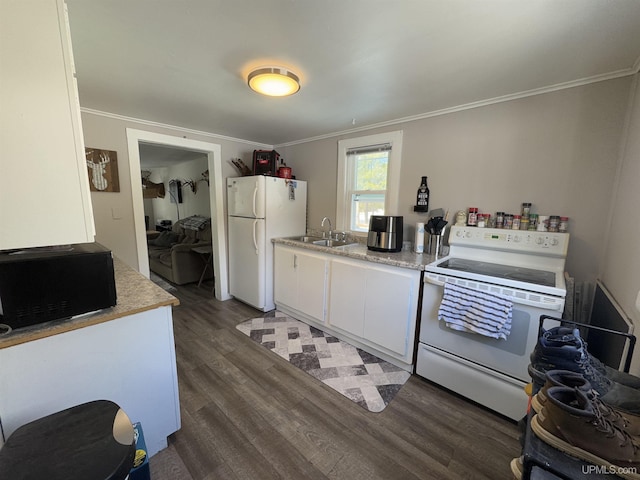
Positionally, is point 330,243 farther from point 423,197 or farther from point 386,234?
point 423,197

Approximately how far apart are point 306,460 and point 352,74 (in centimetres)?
230

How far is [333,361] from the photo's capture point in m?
2.23

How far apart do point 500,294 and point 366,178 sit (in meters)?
1.81

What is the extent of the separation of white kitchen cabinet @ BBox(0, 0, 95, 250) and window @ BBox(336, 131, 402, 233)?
2.40 metres

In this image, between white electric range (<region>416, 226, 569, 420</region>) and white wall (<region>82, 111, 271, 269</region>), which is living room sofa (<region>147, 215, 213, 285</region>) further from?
white electric range (<region>416, 226, 569, 420</region>)

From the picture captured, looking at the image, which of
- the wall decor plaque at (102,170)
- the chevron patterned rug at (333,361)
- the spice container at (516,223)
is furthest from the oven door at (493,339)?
the wall decor plaque at (102,170)

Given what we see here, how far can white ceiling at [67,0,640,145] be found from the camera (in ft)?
3.67

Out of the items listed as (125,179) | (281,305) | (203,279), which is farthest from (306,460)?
(203,279)

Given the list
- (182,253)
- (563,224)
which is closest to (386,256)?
(563,224)

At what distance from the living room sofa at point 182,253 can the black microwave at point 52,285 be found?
311 cm

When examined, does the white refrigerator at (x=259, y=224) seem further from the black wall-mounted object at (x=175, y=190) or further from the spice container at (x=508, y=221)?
the black wall-mounted object at (x=175, y=190)

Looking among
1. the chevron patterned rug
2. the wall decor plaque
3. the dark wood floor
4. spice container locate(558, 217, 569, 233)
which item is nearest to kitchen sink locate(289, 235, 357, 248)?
the chevron patterned rug

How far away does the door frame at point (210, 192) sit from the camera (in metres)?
2.65

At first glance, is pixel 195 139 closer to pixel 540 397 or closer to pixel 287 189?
pixel 287 189
